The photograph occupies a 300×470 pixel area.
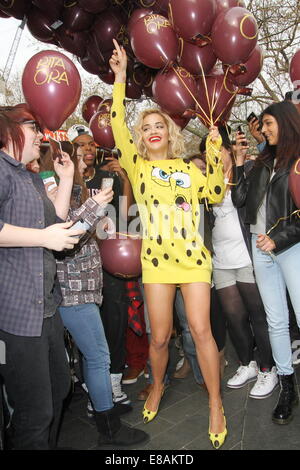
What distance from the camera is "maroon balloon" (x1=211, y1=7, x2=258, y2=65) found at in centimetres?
278

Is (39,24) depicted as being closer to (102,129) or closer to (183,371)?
(102,129)

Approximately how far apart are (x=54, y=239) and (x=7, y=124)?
597 mm

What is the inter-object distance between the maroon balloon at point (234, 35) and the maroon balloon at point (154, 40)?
0.32 metres

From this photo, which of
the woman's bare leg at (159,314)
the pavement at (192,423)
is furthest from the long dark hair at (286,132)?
the pavement at (192,423)

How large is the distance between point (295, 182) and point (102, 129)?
2.00m

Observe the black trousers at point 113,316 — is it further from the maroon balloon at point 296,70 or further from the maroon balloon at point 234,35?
the maroon balloon at point 296,70

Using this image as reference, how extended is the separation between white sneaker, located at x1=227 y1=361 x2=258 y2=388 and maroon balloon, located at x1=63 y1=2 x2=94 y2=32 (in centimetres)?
322

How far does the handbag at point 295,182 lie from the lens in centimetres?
245

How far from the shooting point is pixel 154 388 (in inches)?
113

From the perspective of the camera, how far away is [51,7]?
11.3ft

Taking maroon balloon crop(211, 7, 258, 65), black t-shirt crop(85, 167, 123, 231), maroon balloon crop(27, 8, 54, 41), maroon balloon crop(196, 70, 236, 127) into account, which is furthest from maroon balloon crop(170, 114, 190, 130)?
maroon balloon crop(27, 8, 54, 41)
